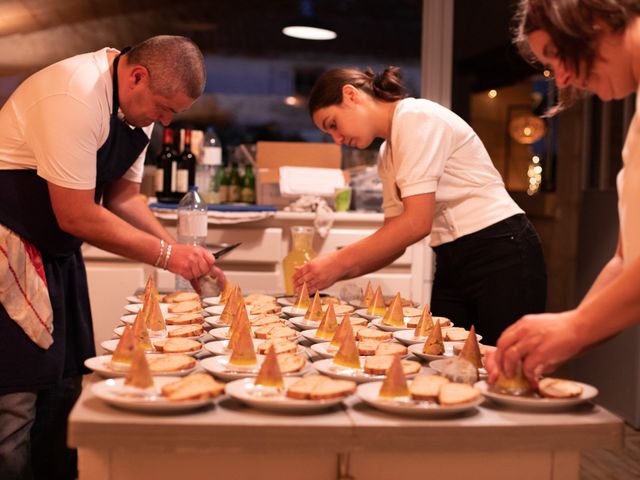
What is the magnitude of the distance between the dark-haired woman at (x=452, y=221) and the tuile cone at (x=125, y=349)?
0.92m

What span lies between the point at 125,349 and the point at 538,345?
27.5 inches

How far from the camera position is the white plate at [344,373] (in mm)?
1404

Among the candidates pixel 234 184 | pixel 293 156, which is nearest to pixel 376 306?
pixel 293 156

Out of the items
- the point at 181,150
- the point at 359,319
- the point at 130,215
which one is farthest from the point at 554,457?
the point at 181,150

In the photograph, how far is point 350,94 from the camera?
2.32m

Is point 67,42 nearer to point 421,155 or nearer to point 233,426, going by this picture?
point 421,155

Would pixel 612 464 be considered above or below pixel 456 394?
below

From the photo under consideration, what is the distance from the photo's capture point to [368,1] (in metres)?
4.75

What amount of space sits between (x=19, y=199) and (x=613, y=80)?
4.85 ft

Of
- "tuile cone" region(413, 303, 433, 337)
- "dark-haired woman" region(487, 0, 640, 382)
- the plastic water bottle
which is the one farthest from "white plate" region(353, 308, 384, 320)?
the plastic water bottle

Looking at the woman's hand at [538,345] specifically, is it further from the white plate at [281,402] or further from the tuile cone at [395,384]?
the white plate at [281,402]

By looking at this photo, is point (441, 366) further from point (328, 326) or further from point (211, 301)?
point (211, 301)

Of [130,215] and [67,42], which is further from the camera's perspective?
[67,42]

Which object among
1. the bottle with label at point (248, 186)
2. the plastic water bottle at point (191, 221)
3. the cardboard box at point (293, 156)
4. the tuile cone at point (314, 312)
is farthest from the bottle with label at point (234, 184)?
the tuile cone at point (314, 312)
